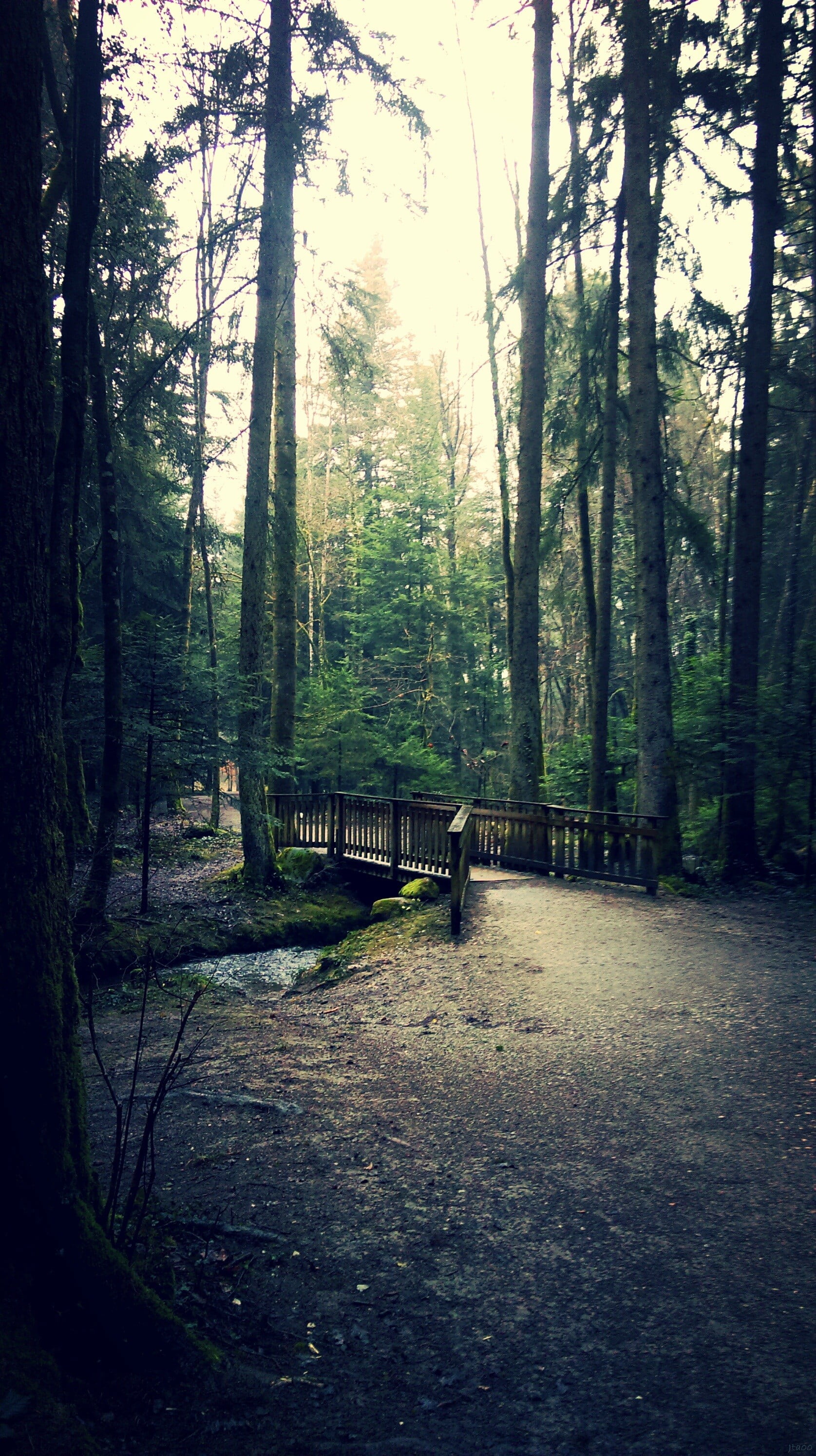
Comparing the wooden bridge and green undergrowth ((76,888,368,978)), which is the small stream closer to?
green undergrowth ((76,888,368,978))

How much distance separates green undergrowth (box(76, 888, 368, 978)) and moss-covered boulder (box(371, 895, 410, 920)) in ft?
3.61

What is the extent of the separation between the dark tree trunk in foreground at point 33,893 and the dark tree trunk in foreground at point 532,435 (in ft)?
39.0

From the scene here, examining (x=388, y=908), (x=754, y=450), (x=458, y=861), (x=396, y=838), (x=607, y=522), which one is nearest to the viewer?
(x=458, y=861)

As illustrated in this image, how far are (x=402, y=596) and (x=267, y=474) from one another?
11541 mm

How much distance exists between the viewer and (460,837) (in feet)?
32.8

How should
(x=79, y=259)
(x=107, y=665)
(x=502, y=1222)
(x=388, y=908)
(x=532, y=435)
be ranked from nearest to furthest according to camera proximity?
(x=502, y=1222) → (x=79, y=259) → (x=107, y=665) → (x=388, y=908) → (x=532, y=435)

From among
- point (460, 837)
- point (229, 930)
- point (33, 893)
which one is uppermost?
point (33, 893)

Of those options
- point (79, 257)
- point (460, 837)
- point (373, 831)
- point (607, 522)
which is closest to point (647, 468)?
point (607, 522)

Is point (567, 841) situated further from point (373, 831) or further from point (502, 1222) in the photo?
point (502, 1222)

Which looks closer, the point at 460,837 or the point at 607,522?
the point at 460,837

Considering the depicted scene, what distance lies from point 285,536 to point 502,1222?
1390 cm

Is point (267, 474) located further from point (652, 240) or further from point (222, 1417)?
point (222, 1417)

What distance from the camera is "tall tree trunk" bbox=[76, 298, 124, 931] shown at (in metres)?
8.80

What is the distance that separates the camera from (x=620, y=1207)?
3834 mm
